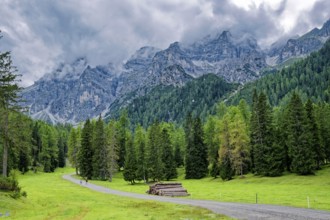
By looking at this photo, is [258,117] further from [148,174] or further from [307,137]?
[148,174]

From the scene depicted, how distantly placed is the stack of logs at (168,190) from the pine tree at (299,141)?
27.3 m

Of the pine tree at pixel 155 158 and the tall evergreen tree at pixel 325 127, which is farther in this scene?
the pine tree at pixel 155 158

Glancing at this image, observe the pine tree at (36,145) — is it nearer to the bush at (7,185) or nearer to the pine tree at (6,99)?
the pine tree at (6,99)

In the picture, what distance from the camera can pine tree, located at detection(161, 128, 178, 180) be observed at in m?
89.7

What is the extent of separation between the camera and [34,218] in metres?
25.7

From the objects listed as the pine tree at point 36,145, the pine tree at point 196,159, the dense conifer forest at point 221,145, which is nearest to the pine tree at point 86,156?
the dense conifer forest at point 221,145

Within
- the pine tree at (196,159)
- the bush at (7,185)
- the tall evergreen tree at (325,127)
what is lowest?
the bush at (7,185)

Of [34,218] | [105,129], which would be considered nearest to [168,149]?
[105,129]

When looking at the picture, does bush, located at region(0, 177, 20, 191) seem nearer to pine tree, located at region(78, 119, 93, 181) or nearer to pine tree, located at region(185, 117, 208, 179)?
pine tree, located at region(185, 117, 208, 179)

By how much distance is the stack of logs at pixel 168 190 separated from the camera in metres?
47.1

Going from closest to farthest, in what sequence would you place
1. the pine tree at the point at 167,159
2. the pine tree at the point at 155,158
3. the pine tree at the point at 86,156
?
1. the pine tree at the point at 155,158
2. the pine tree at the point at 167,159
3. the pine tree at the point at 86,156

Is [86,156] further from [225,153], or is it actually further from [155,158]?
[225,153]

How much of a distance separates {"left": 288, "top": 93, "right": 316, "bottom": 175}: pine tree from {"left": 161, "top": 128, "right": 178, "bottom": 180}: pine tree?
33764 mm

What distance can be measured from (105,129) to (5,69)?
54.3 m
